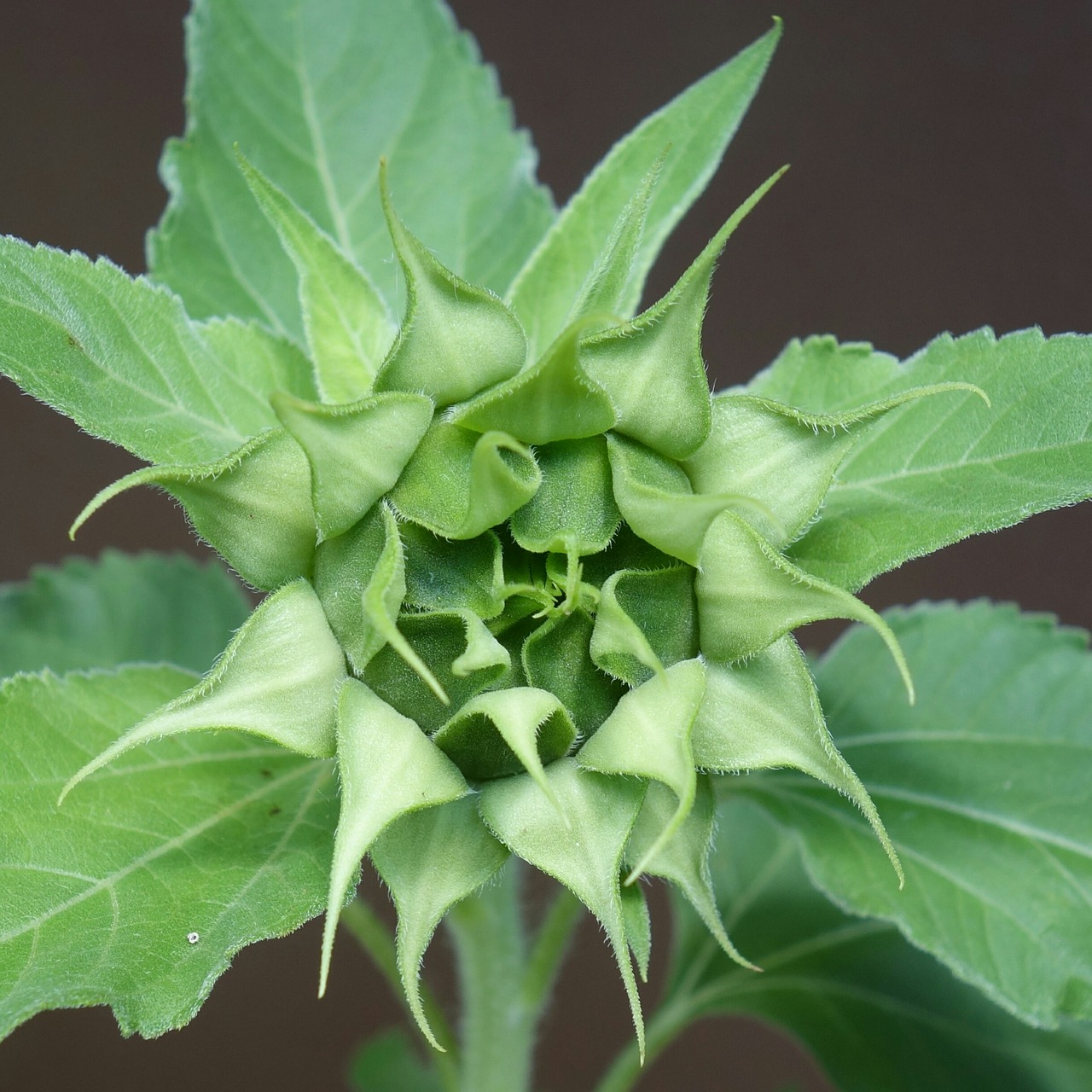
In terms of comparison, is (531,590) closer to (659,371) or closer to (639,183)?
(659,371)

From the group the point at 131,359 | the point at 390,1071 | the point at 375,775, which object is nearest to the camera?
the point at 375,775

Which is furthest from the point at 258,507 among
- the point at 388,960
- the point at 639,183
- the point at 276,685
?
the point at 388,960

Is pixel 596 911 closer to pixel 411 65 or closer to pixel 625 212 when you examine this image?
pixel 625 212

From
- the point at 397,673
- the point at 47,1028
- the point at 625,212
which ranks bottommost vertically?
the point at 47,1028

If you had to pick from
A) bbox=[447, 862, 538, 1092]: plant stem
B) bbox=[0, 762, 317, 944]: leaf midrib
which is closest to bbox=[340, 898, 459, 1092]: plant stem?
bbox=[447, 862, 538, 1092]: plant stem

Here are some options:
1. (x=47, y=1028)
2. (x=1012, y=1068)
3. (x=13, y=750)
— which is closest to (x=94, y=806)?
(x=13, y=750)

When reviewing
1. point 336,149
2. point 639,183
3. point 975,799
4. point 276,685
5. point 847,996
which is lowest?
point 847,996
